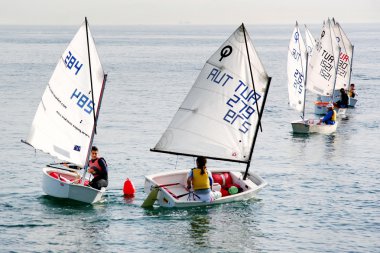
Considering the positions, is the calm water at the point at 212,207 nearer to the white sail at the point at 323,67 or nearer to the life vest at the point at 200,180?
the life vest at the point at 200,180

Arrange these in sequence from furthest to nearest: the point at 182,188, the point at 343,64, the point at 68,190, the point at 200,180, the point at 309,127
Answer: the point at 343,64 → the point at 309,127 → the point at 182,188 → the point at 68,190 → the point at 200,180

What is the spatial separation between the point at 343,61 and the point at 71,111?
4172 centimetres

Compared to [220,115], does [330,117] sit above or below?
above

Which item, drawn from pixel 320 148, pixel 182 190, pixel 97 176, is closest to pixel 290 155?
pixel 320 148

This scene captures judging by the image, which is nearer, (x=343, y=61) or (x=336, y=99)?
(x=336, y=99)

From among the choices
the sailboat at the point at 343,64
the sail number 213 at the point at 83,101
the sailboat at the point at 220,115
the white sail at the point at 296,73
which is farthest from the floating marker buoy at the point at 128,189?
the sailboat at the point at 343,64

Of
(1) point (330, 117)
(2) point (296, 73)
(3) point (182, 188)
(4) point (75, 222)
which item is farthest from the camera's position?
(2) point (296, 73)

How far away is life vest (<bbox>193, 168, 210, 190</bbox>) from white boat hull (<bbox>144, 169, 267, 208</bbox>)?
0.64 metres

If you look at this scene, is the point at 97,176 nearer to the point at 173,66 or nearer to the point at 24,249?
the point at 24,249

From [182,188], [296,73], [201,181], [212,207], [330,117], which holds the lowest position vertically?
[212,207]

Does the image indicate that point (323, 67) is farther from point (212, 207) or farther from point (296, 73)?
point (212, 207)

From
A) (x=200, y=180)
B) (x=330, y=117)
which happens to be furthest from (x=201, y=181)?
(x=330, y=117)

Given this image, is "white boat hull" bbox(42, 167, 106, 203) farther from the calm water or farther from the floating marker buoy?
the floating marker buoy

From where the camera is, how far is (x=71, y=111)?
32.1 metres
